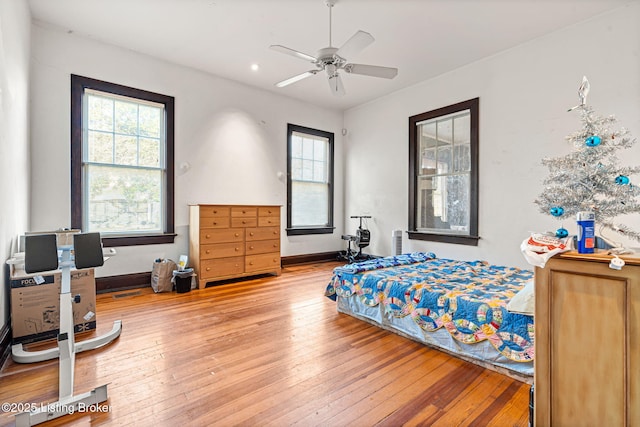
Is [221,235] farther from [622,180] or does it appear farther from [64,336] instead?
[622,180]

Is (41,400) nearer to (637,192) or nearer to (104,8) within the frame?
(637,192)

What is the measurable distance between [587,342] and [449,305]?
1.05m

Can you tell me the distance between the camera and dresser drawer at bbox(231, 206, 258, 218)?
14.3ft

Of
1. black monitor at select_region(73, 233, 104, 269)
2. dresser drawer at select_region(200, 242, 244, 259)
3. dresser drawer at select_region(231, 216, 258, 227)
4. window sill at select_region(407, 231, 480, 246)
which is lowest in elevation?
dresser drawer at select_region(200, 242, 244, 259)

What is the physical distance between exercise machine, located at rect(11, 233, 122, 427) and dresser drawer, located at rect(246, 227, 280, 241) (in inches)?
87.9

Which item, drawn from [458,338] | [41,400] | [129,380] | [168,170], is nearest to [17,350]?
[41,400]

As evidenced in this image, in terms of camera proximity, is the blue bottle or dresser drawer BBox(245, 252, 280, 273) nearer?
the blue bottle

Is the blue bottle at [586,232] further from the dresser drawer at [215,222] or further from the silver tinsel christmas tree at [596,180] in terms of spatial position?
the dresser drawer at [215,222]

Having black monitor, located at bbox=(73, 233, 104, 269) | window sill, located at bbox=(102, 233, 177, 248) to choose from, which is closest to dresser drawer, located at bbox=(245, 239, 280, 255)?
window sill, located at bbox=(102, 233, 177, 248)

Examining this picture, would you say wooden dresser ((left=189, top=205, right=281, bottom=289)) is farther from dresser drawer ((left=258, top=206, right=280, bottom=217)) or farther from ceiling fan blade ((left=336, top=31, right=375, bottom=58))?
ceiling fan blade ((left=336, top=31, right=375, bottom=58))

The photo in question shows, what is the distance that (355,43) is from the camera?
2.57 metres

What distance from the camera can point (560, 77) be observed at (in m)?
3.50

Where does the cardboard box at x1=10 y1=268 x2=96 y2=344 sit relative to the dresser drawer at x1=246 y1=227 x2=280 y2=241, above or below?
below

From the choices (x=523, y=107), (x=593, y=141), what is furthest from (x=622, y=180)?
(x=523, y=107)
